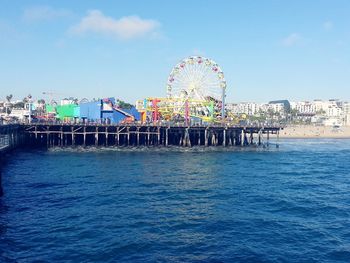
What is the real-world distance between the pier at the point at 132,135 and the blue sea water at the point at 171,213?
1875 centimetres

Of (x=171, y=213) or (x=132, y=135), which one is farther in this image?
(x=132, y=135)

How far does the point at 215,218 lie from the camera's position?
991 inches

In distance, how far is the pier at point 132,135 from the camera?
220ft

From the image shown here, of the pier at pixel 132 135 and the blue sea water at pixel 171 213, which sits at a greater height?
the pier at pixel 132 135

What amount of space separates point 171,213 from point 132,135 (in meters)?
48.8

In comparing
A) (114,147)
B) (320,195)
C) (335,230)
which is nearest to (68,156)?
(114,147)

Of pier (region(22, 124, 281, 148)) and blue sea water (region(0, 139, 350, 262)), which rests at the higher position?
pier (region(22, 124, 281, 148))

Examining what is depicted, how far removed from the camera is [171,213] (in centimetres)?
2616

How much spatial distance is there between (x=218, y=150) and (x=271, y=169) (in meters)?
19.2

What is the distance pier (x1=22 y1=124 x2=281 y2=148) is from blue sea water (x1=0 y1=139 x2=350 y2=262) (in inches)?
738

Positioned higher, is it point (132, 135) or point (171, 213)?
point (132, 135)

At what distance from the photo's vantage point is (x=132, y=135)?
74000 millimetres

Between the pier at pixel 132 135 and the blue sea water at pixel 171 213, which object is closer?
the blue sea water at pixel 171 213

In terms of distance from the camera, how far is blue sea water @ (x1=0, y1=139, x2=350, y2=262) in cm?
1939
